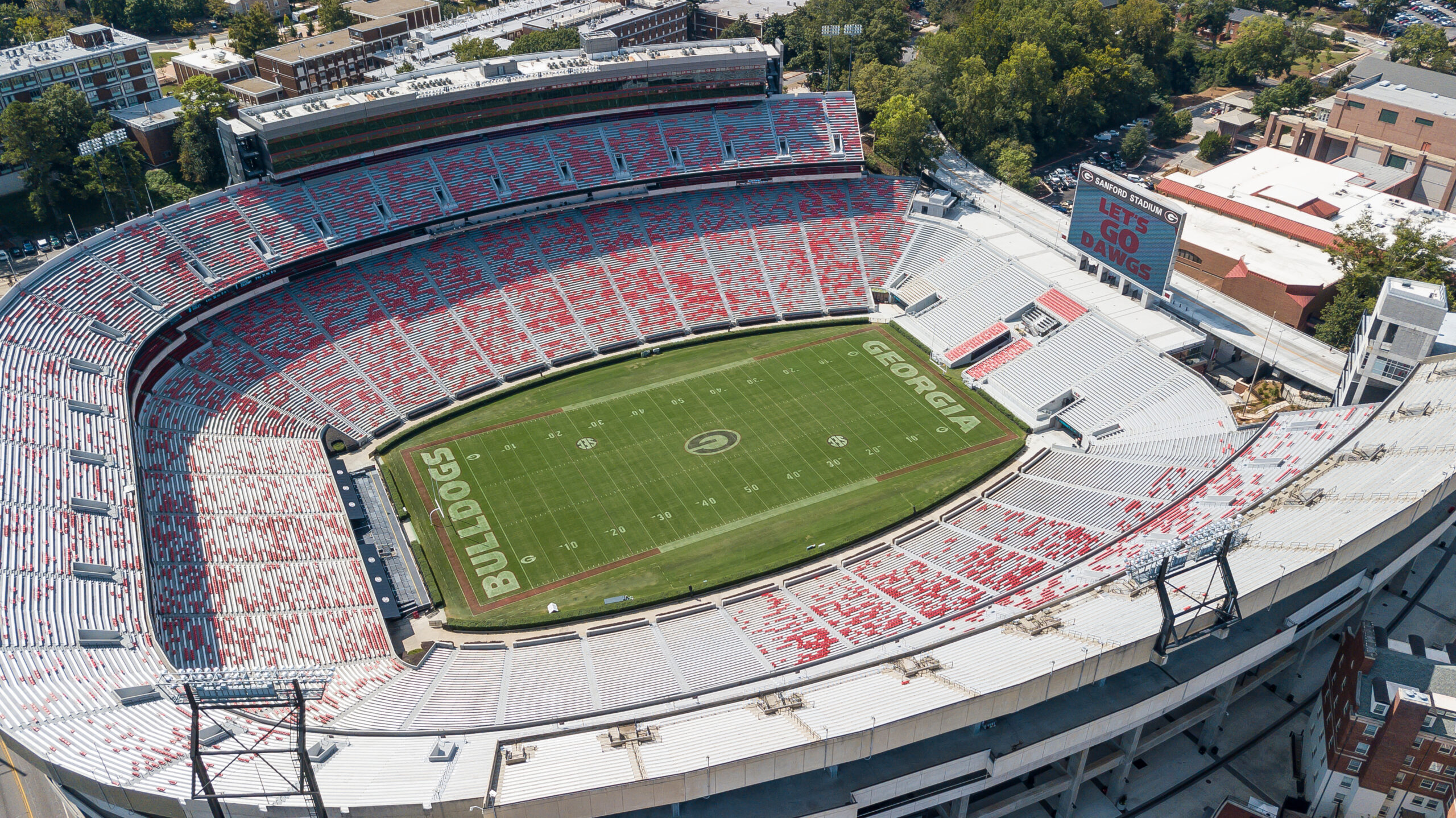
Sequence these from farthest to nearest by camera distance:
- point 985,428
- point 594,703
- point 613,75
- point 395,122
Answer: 1. point 613,75
2. point 395,122
3. point 985,428
4. point 594,703

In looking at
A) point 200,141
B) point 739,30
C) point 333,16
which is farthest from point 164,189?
point 739,30

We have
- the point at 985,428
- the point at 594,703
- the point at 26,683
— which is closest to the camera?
the point at 26,683

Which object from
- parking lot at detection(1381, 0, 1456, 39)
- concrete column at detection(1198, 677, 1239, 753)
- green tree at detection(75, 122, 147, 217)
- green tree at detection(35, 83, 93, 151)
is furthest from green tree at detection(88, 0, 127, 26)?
parking lot at detection(1381, 0, 1456, 39)

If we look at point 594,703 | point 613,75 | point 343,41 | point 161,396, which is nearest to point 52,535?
point 161,396

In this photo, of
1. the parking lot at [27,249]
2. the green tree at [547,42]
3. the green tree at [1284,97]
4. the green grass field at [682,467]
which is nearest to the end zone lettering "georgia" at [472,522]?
the green grass field at [682,467]

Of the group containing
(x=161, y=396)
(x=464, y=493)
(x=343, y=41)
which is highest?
(x=343, y=41)

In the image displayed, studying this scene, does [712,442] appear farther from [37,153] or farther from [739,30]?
[739,30]

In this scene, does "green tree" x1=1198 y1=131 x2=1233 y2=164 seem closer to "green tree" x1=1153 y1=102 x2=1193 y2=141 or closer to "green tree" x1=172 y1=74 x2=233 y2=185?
"green tree" x1=1153 y1=102 x2=1193 y2=141

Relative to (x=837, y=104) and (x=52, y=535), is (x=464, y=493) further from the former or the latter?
(x=837, y=104)
